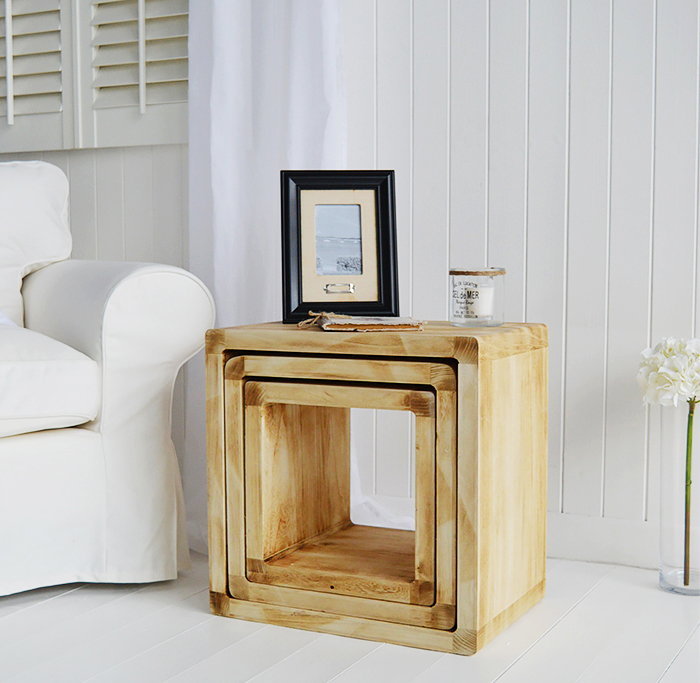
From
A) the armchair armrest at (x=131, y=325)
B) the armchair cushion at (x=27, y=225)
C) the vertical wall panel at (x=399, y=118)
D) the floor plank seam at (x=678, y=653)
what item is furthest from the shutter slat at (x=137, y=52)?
the floor plank seam at (x=678, y=653)

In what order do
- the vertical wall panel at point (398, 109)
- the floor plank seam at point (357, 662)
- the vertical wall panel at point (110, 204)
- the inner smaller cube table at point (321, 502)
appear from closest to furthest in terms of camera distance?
the floor plank seam at point (357, 662), the inner smaller cube table at point (321, 502), the vertical wall panel at point (398, 109), the vertical wall panel at point (110, 204)

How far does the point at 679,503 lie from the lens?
1.47 meters

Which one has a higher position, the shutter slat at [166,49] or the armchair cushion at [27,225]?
the shutter slat at [166,49]

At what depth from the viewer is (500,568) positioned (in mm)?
1297

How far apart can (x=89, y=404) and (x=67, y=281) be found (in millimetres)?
318

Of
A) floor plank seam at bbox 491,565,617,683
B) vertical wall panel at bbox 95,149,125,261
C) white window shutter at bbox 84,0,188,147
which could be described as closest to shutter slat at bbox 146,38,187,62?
white window shutter at bbox 84,0,188,147

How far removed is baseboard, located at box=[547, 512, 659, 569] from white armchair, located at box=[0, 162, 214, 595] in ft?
2.46

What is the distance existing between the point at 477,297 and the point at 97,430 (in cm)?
70

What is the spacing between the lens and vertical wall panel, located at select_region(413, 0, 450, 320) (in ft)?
5.80

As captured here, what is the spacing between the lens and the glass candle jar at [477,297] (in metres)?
1.36

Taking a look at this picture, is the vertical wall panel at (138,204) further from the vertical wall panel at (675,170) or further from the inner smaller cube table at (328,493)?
the vertical wall panel at (675,170)

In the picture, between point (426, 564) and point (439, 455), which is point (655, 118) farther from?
point (426, 564)

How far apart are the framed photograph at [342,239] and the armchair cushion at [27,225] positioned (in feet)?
2.07

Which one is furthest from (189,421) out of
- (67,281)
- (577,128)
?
(577,128)
